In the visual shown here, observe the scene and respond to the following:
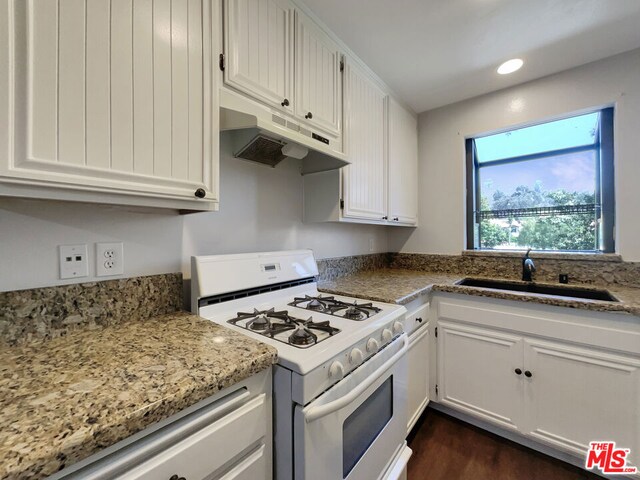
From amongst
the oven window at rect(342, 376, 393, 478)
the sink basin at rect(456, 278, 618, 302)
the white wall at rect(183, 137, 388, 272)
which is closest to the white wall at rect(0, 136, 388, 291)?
the white wall at rect(183, 137, 388, 272)

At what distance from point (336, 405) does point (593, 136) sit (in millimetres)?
2513

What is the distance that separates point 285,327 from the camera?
3.29ft

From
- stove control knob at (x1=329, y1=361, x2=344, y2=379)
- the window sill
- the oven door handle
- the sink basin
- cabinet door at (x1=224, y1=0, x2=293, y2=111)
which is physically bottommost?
the oven door handle

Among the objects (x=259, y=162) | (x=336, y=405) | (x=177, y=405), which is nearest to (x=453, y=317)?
(x=336, y=405)

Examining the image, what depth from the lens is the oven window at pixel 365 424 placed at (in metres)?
0.95

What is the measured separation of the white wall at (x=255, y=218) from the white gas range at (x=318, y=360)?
152mm

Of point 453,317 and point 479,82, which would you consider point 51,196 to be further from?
point 479,82

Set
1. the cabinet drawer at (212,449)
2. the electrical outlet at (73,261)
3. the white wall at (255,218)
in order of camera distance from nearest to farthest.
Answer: the cabinet drawer at (212,449), the electrical outlet at (73,261), the white wall at (255,218)

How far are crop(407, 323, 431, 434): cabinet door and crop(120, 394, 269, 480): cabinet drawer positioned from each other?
1081 millimetres

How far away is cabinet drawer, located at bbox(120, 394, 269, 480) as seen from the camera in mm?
538

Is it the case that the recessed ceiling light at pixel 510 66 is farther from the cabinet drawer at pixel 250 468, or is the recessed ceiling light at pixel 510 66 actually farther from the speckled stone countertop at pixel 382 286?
the cabinet drawer at pixel 250 468

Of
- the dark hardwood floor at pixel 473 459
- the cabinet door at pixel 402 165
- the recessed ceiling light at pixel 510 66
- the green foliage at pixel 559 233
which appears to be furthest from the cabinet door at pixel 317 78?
the dark hardwood floor at pixel 473 459

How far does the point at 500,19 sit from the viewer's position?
1443 mm

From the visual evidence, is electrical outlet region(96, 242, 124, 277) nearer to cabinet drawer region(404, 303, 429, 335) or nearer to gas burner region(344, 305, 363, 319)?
gas burner region(344, 305, 363, 319)
